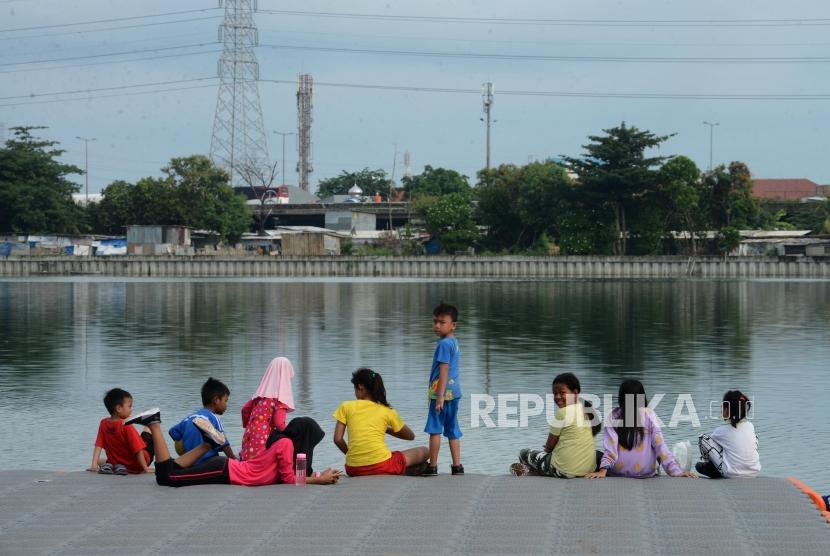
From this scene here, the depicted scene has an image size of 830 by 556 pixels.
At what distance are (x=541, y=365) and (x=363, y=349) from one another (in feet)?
20.6

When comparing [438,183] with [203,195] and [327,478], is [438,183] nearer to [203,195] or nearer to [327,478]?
[203,195]

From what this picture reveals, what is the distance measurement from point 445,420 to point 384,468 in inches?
34.9

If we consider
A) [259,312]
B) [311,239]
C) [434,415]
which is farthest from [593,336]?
[311,239]

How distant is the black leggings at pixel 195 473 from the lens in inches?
438

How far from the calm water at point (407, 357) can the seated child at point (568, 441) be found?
361cm

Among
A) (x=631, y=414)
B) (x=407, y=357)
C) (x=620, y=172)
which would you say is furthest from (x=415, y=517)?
(x=620, y=172)

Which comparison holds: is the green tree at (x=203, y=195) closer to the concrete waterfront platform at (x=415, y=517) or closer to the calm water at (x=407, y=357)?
the calm water at (x=407, y=357)

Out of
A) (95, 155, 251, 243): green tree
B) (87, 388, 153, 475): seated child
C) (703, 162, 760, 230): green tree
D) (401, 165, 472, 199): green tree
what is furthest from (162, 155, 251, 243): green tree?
(87, 388, 153, 475): seated child

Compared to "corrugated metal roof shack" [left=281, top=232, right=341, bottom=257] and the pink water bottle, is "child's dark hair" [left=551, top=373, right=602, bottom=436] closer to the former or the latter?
the pink water bottle

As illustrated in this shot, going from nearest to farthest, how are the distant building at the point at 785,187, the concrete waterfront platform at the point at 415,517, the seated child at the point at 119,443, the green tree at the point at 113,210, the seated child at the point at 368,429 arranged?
the concrete waterfront platform at the point at 415,517 < the seated child at the point at 368,429 < the seated child at the point at 119,443 < the green tree at the point at 113,210 < the distant building at the point at 785,187

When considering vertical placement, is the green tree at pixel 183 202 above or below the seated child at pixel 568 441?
above

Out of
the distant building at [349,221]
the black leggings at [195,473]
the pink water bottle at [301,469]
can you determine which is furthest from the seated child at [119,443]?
the distant building at [349,221]

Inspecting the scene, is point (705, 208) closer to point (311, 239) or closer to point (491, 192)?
point (491, 192)

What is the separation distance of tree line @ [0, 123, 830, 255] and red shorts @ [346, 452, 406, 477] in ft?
285
